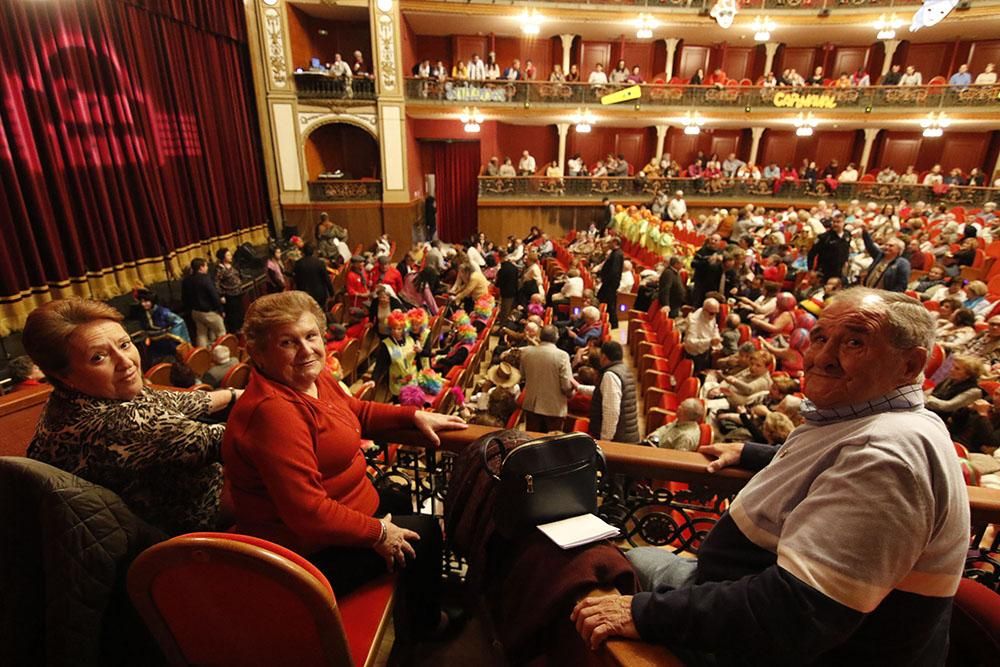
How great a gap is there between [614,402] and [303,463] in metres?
2.71

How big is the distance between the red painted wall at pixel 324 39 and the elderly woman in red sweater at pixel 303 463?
1319 centimetres

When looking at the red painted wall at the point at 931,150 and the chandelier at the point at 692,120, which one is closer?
the chandelier at the point at 692,120

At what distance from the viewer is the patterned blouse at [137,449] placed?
129 cm

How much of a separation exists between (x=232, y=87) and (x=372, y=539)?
1292 centimetres

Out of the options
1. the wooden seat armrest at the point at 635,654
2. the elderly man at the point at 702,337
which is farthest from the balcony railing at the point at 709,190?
the wooden seat armrest at the point at 635,654

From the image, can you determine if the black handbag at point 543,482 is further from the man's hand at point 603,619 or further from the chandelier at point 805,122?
the chandelier at point 805,122

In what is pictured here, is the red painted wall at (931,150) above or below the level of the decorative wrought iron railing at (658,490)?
above

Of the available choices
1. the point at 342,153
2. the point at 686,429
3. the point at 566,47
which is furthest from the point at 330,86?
the point at 686,429

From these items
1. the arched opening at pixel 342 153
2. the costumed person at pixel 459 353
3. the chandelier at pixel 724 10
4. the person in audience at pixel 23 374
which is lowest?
the costumed person at pixel 459 353

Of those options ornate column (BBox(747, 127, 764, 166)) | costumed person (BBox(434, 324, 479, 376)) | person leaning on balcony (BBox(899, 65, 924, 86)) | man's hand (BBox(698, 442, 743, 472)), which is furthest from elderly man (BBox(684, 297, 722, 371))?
person leaning on balcony (BBox(899, 65, 924, 86))

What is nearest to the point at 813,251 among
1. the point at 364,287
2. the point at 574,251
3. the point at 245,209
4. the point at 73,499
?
the point at 574,251

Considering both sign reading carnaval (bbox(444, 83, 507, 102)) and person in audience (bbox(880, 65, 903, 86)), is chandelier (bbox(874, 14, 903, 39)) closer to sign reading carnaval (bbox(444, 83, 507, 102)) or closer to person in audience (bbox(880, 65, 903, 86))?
person in audience (bbox(880, 65, 903, 86))

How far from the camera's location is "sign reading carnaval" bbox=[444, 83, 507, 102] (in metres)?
13.1

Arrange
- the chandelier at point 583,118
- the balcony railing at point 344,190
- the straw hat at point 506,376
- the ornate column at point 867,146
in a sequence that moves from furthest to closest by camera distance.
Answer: the ornate column at point 867,146 → the chandelier at point 583,118 → the balcony railing at point 344,190 → the straw hat at point 506,376
